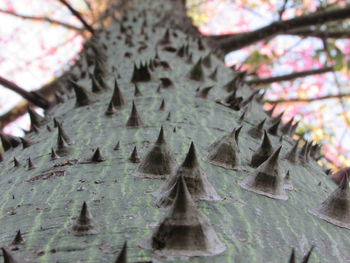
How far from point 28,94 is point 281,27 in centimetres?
261

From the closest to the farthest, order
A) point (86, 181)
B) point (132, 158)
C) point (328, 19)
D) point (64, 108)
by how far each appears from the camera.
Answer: point (86, 181)
point (132, 158)
point (64, 108)
point (328, 19)

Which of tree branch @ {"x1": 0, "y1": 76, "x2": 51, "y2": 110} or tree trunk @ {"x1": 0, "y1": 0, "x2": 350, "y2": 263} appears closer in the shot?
tree trunk @ {"x1": 0, "y1": 0, "x2": 350, "y2": 263}

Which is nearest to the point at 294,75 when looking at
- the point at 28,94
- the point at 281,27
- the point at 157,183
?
the point at 281,27

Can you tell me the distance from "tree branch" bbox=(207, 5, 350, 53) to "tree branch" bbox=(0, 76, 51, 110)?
2414mm

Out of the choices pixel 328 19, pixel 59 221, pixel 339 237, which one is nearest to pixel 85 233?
pixel 59 221

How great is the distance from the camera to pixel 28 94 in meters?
2.90

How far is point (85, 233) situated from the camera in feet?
3.56

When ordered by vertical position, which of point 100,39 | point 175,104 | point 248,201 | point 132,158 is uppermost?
point 100,39

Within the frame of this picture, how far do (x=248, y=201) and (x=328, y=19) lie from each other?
3.24 m

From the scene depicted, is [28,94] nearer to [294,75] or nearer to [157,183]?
[157,183]

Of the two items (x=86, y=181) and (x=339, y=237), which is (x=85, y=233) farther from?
(x=339, y=237)

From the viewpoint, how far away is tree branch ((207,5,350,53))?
3918 mm

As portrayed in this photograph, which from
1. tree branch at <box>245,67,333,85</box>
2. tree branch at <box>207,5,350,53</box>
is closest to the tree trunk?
tree branch at <box>207,5,350,53</box>

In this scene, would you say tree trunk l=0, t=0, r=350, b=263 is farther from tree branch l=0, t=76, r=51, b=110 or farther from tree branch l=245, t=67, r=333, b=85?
tree branch l=245, t=67, r=333, b=85
